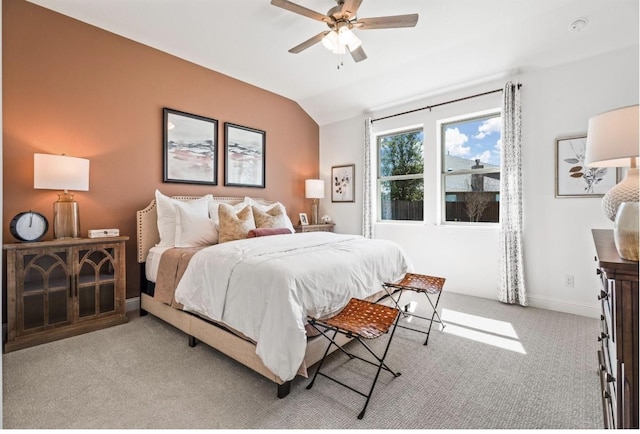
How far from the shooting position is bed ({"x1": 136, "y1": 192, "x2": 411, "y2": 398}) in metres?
1.77

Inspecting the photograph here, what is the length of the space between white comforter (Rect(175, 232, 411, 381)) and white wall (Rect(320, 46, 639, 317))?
5.31ft

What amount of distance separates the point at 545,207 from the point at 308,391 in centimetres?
314

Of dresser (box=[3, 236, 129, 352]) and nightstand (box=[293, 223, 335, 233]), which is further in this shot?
nightstand (box=[293, 223, 335, 233])

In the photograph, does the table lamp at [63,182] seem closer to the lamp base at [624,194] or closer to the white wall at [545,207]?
→ the lamp base at [624,194]

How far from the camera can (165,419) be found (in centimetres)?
161

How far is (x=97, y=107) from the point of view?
3061 mm

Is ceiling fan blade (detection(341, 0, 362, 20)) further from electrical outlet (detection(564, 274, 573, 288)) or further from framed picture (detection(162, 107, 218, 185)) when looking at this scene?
electrical outlet (detection(564, 274, 573, 288))

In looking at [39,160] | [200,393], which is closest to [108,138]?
[39,160]

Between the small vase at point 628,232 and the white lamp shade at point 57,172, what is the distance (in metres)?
3.46

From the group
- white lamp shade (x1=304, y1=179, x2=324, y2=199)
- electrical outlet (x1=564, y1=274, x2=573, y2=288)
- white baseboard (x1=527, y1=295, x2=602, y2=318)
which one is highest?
white lamp shade (x1=304, y1=179, x2=324, y2=199)

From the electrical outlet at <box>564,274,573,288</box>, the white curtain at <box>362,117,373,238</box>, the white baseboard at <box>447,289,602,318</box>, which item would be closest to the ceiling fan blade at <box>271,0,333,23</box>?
the white curtain at <box>362,117,373,238</box>

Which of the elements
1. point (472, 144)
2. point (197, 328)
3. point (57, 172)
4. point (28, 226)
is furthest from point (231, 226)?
point (472, 144)

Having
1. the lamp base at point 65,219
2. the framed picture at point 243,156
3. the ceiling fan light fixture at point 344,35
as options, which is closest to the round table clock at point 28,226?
the lamp base at point 65,219

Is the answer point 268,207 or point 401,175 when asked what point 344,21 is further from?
point 401,175
